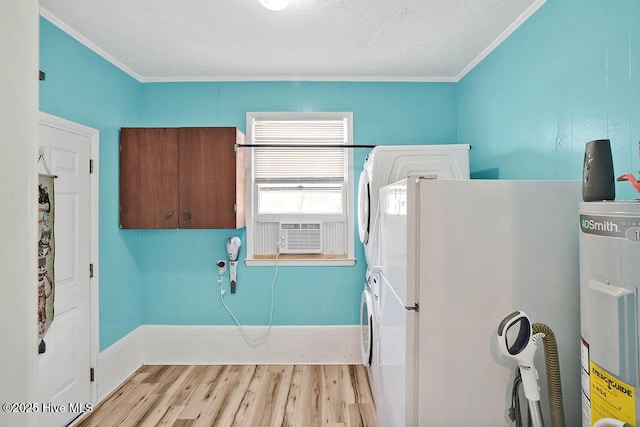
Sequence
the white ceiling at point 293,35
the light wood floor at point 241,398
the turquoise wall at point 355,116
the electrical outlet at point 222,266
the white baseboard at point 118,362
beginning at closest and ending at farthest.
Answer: the turquoise wall at point 355,116 → the white ceiling at point 293,35 → the light wood floor at point 241,398 → the white baseboard at point 118,362 → the electrical outlet at point 222,266

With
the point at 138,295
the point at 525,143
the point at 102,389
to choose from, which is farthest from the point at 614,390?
the point at 138,295

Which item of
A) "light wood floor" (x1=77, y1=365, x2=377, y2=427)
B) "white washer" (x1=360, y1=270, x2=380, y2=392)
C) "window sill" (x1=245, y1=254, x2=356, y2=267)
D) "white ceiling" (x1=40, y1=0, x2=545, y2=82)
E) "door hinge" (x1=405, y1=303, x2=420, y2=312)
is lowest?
"light wood floor" (x1=77, y1=365, x2=377, y2=427)

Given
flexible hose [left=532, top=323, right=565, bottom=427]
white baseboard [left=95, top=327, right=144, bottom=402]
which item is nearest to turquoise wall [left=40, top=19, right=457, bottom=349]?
white baseboard [left=95, top=327, right=144, bottom=402]

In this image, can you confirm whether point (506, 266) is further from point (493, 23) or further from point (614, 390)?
point (493, 23)

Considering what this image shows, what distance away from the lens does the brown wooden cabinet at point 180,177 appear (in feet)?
8.65

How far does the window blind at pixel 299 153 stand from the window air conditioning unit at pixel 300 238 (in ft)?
1.43

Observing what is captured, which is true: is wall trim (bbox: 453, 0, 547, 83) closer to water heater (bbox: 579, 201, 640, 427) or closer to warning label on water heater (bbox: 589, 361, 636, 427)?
water heater (bbox: 579, 201, 640, 427)

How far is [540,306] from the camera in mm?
1228

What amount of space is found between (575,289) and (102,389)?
3.11 metres

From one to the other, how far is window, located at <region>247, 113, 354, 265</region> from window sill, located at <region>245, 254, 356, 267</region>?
0.03 metres

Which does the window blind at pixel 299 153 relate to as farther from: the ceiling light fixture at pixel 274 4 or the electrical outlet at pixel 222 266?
the ceiling light fixture at pixel 274 4

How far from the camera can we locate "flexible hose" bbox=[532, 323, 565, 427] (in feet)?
3.50

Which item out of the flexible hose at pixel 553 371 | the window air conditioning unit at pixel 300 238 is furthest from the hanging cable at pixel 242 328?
the flexible hose at pixel 553 371

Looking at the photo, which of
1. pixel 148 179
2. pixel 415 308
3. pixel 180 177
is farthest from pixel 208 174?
pixel 415 308
